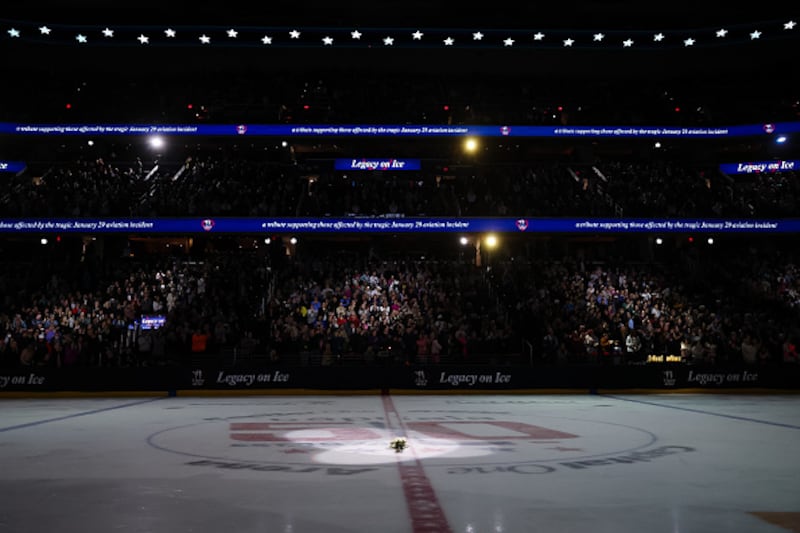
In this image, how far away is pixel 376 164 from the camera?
41719 mm

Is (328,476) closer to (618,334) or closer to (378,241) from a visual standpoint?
(618,334)

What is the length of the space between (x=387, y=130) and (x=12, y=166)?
66.3ft

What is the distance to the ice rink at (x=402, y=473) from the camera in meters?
6.00

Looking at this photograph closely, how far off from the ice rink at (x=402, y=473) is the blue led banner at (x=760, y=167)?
95.4 ft

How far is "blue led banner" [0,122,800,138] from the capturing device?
125 ft

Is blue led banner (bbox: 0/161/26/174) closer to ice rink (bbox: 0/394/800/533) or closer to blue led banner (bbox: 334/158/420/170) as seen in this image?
blue led banner (bbox: 334/158/420/170)

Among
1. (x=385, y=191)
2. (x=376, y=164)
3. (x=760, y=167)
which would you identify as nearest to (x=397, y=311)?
(x=385, y=191)

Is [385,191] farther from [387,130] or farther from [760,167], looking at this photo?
[760,167]

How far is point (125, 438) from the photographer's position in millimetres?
11914

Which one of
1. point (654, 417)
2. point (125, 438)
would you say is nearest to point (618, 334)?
point (654, 417)

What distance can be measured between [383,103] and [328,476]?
3546cm

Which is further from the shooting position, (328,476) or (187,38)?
(187,38)

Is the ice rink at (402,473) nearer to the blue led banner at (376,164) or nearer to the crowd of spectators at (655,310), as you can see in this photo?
the crowd of spectators at (655,310)

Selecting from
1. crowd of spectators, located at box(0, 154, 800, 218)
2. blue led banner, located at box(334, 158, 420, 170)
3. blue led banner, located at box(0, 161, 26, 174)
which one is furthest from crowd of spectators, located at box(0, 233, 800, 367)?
blue led banner, located at box(0, 161, 26, 174)
